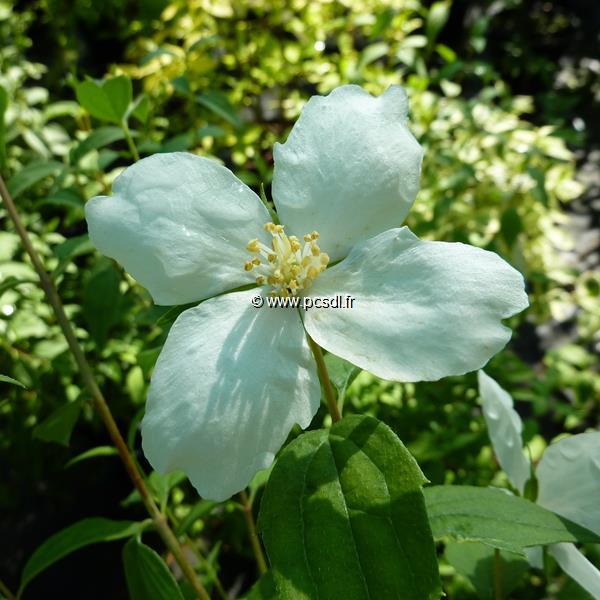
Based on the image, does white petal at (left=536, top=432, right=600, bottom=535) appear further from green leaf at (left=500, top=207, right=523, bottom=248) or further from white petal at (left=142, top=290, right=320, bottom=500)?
green leaf at (left=500, top=207, right=523, bottom=248)

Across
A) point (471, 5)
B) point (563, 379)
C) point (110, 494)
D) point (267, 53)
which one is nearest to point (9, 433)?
point (110, 494)

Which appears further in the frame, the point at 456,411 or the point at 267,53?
the point at 267,53

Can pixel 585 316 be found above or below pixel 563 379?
below

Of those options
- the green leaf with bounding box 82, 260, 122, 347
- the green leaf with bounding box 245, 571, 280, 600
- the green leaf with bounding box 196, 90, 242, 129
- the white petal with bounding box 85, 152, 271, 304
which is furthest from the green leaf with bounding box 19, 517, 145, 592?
the green leaf with bounding box 196, 90, 242, 129

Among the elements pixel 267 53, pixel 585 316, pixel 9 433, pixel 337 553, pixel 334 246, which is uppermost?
pixel 334 246

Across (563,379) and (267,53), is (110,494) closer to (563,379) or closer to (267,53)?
(563,379)

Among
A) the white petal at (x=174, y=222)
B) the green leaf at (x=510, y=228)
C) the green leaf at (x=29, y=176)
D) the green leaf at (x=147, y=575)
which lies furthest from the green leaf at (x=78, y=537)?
the green leaf at (x=510, y=228)

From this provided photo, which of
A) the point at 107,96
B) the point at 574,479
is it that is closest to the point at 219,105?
the point at 107,96
